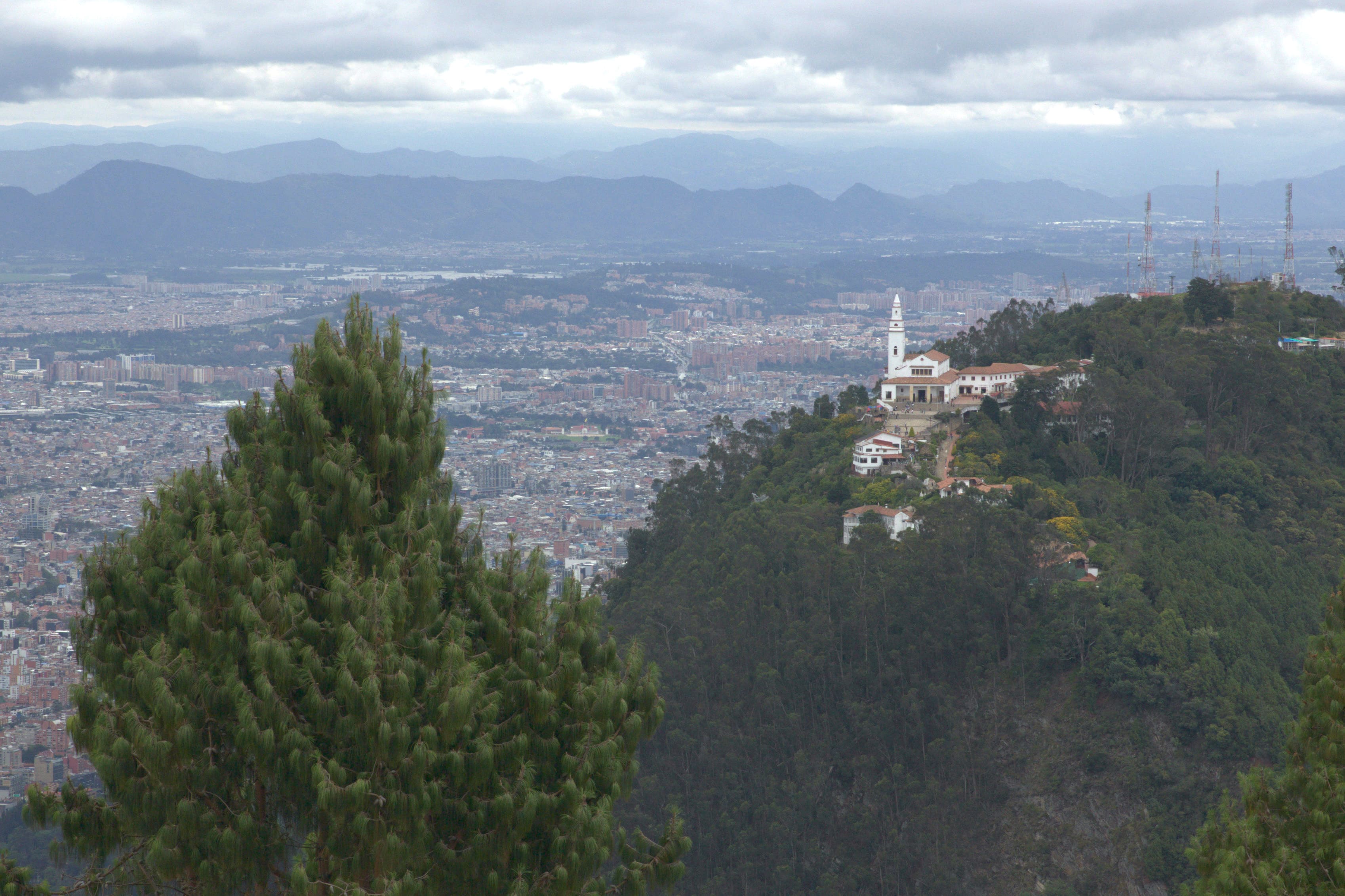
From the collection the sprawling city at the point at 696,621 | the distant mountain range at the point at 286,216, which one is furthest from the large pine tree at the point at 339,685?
the distant mountain range at the point at 286,216

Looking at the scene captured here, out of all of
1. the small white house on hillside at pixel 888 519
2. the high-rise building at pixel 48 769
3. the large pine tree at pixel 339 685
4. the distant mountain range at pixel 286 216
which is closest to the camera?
the large pine tree at pixel 339 685

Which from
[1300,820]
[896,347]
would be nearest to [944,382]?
[896,347]

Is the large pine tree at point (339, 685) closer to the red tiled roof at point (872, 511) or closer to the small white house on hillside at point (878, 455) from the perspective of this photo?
the red tiled roof at point (872, 511)

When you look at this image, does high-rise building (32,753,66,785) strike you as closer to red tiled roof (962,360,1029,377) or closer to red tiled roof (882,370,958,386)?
red tiled roof (882,370,958,386)

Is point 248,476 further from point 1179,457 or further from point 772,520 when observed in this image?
point 1179,457

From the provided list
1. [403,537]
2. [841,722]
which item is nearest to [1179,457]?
[841,722]

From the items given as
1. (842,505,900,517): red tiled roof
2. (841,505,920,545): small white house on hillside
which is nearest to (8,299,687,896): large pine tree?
(841,505,920,545): small white house on hillside

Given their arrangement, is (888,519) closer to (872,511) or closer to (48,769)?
(872,511)
